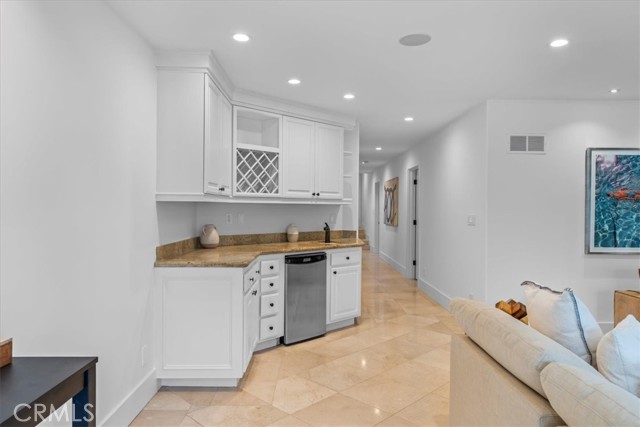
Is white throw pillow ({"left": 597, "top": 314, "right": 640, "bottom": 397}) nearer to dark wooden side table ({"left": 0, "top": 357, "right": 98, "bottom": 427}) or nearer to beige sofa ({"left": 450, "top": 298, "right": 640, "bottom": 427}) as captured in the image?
beige sofa ({"left": 450, "top": 298, "right": 640, "bottom": 427})

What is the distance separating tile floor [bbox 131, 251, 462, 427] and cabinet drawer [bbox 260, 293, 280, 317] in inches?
14.9

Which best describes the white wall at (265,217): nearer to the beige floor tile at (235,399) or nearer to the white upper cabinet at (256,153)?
the white upper cabinet at (256,153)

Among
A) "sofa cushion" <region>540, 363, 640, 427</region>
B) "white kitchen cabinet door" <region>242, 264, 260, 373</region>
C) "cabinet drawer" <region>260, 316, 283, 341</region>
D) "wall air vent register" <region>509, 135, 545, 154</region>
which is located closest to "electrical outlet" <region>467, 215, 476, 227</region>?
"wall air vent register" <region>509, 135, 545, 154</region>

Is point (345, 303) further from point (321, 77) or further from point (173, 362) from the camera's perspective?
point (321, 77)

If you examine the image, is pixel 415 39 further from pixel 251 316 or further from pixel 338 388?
pixel 338 388

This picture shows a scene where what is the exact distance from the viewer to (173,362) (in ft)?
8.93

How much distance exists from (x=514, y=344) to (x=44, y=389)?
5.34 feet

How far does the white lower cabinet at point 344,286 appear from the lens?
13.4 ft

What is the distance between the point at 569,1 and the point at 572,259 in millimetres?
2775

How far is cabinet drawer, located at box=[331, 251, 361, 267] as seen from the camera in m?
4.11

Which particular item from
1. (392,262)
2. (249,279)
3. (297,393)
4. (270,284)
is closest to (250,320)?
(249,279)

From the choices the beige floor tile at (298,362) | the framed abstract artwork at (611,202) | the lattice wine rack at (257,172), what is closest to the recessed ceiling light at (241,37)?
the lattice wine rack at (257,172)

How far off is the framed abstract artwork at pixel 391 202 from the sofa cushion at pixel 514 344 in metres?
6.51

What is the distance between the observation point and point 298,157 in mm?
4195
